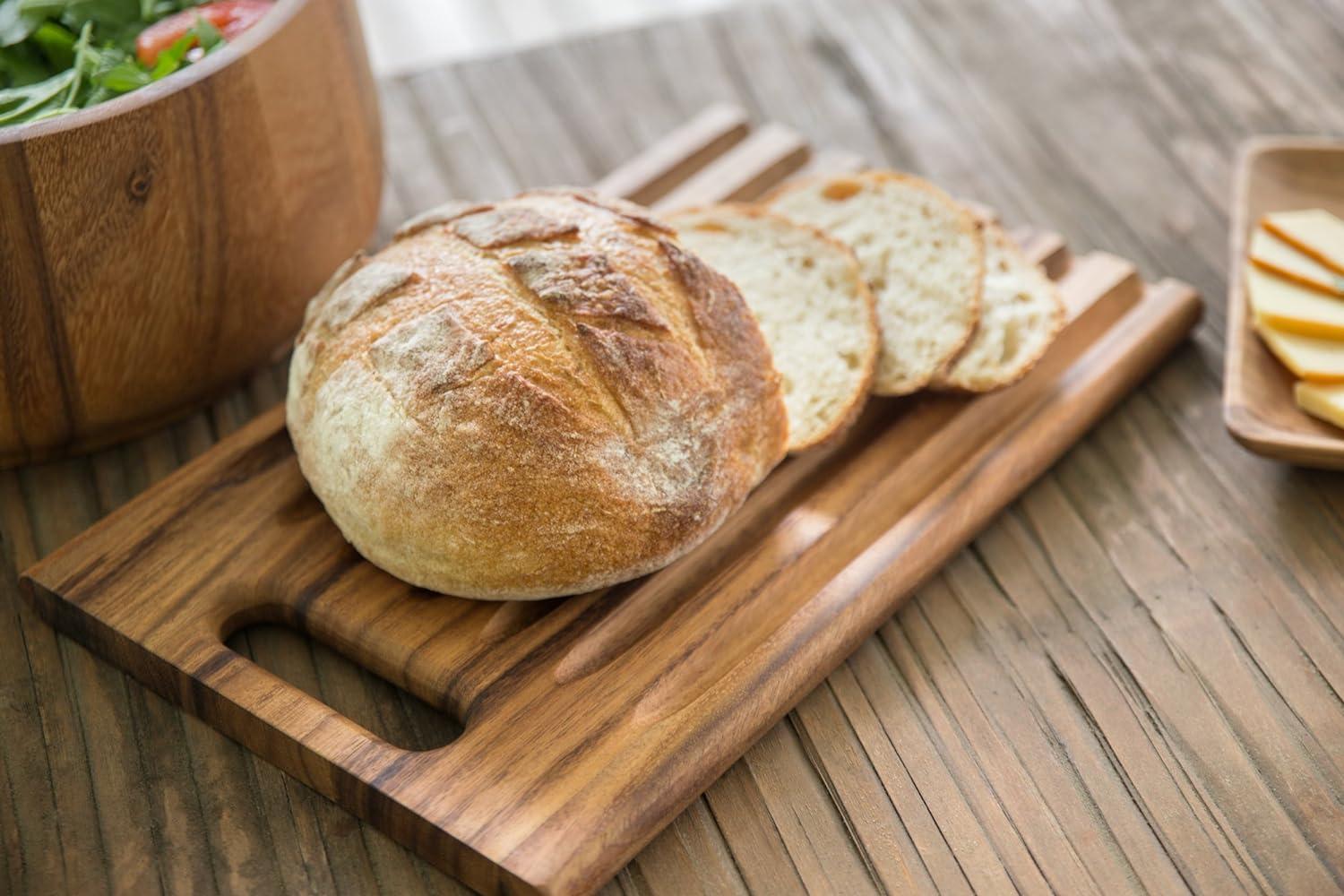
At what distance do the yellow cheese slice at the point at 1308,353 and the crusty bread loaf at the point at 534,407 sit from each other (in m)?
0.91

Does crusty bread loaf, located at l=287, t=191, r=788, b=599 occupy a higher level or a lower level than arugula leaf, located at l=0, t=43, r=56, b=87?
lower

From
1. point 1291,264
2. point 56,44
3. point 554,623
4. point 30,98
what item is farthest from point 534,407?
point 1291,264

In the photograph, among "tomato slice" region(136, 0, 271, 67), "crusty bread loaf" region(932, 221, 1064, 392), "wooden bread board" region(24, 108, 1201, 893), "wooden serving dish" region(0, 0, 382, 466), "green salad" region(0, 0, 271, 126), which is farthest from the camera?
"crusty bread loaf" region(932, 221, 1064, 392)

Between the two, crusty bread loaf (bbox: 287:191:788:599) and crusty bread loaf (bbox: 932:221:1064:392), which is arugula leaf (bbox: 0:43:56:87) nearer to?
crusty bread loaf (bbox: 287:191:788:599)

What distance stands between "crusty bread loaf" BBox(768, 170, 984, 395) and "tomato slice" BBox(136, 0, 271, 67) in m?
Result: 0.99

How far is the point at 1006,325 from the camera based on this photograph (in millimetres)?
2371

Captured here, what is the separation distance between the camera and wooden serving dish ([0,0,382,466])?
6.43 feet

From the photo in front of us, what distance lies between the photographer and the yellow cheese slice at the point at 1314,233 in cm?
242

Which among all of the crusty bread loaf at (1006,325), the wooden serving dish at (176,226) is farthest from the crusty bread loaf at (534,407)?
the crusty bread loaf at (1006,325)

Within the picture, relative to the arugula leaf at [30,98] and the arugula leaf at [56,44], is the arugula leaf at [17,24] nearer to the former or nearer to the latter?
the arugula leaf at [56,44]

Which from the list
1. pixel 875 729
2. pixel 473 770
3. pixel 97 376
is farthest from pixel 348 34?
pixel 875 729

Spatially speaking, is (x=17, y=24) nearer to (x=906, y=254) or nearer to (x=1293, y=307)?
(x=906, y=254)

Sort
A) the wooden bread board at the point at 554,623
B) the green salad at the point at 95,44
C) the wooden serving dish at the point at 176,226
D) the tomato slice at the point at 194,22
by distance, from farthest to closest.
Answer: the tomato slice at the point at 194,22 < the green salad at the point at 95,44 < the wooden serving dish at the point at 176,226 < the wooden bread board at the point at 554,623

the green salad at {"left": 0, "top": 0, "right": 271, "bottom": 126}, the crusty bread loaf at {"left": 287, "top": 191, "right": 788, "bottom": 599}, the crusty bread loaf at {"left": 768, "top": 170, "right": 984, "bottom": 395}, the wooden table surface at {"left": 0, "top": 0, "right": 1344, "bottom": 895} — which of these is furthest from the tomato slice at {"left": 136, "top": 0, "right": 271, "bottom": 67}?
the crusty bread loaf at {"left": 768, "top": 170, "right": 984, "bottom": 395}
